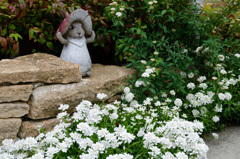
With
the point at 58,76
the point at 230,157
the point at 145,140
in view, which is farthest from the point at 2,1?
the point at 230,157

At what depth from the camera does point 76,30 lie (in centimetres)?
285

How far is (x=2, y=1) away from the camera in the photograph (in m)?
2.82

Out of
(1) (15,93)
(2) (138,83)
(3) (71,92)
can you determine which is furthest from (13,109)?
(2) (138,83)

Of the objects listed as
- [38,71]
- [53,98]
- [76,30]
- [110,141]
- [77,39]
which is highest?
[76,30]

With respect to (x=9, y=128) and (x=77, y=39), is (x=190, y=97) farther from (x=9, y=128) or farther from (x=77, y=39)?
(x=9, y=128)

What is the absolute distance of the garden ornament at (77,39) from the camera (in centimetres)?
281

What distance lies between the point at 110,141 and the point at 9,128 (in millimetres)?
1103

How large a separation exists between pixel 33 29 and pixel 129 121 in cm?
156

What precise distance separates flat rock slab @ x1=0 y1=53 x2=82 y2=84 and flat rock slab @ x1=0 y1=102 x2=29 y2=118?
22cm

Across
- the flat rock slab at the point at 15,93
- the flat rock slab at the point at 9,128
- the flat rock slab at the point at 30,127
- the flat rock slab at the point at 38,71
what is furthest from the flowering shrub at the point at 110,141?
the flat rock slab at the point at 38,71

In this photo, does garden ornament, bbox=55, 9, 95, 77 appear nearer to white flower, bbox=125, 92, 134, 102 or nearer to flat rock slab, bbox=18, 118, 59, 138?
white flower, bbox=125, 92, 134, 102

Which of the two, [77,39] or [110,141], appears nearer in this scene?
[110,141]

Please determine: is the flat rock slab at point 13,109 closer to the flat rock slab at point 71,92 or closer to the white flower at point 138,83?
the flat rock slab at point 71,92

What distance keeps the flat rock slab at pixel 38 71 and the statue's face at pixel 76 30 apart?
33 centimetres
